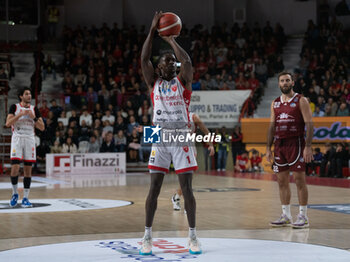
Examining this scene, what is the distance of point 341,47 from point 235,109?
6.64 m

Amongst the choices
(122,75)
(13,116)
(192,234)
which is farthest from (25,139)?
(122,75)

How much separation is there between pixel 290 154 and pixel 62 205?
4495 mm

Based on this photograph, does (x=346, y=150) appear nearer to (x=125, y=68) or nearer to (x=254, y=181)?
(x=254, y=181)

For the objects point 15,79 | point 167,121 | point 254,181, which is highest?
point 15,79

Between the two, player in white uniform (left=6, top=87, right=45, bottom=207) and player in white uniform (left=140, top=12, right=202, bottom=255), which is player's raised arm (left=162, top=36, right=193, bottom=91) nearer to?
player in white uniform (left=140, top=12, right=202, bottom=255)

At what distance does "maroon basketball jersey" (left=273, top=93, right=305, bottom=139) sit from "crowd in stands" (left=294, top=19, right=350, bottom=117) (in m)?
12.7

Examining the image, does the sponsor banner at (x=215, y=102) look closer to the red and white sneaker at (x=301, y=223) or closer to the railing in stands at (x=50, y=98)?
the railing in stands at (x=50, y=98)

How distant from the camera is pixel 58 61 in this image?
27.3 metres

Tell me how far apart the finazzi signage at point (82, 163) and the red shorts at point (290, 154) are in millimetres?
13816

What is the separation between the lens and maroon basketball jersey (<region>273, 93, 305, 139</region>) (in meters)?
7.80

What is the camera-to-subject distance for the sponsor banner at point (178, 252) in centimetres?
533

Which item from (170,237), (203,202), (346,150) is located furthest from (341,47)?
(170,237)

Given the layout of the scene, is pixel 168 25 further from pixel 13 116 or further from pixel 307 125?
pixel 13 116

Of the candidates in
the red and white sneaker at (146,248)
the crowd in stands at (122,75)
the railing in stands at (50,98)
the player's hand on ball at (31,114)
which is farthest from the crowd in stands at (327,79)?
the red and white sneaker at (146,248)
